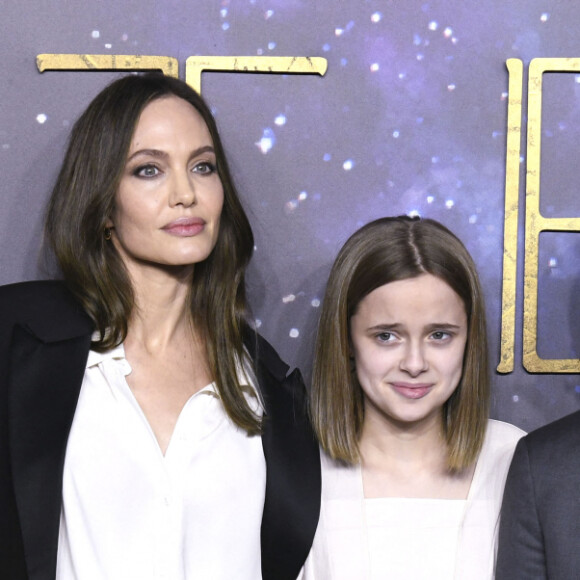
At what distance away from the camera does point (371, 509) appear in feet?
5.67

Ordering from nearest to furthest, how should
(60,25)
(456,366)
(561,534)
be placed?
(561,534), (456,366), (60,25)

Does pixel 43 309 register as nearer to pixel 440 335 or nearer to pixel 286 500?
pixel 286 500

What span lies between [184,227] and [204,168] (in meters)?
0.16

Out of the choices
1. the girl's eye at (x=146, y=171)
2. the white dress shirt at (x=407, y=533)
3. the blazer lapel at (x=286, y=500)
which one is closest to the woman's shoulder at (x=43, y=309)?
the girl's eye at (x=146, y=171)

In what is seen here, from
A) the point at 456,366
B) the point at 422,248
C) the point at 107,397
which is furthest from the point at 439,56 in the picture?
the point at 107,397

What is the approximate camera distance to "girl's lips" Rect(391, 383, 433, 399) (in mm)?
1697

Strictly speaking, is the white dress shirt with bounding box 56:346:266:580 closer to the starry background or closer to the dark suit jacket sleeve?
the dark suit jacket sleeve

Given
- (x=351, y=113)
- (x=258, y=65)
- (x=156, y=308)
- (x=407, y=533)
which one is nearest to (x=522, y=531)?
(x=407, y=533)

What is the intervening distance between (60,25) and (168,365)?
0.90 meters

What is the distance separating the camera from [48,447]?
60.4 inches

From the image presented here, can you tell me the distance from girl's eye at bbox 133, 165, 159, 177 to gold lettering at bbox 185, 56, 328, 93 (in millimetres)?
432

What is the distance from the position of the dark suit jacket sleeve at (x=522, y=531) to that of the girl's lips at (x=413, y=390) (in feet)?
0.79

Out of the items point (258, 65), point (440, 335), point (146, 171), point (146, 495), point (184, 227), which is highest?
point (258, 65)

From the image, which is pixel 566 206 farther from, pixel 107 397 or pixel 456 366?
pixel 107 397
